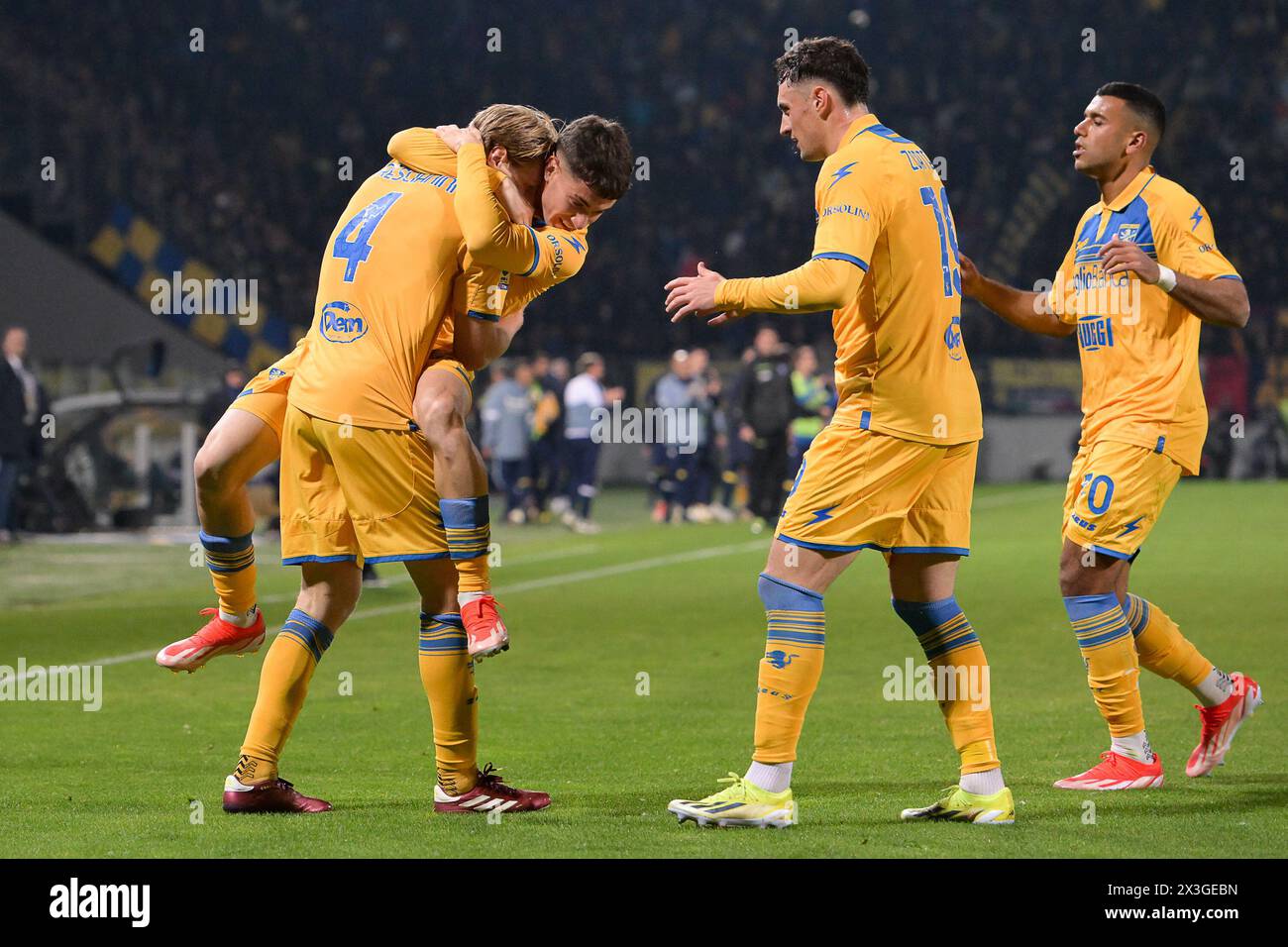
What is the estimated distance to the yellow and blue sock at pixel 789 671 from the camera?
5.01 m

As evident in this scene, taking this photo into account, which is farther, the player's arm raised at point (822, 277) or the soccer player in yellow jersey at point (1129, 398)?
the soccer player in yellow jersey at point (1129, 398)

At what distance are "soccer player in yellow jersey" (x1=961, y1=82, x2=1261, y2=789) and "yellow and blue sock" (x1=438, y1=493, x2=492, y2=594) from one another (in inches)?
72.2

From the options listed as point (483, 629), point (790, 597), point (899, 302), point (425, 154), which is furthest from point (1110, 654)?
point (425, 154)

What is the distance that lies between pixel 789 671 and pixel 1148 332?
1929mm

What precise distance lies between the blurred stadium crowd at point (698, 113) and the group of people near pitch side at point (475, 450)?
23463mm

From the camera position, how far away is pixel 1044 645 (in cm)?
983

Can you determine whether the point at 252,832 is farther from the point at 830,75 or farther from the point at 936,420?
the point at 830,75

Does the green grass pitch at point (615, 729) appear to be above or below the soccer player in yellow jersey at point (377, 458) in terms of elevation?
below

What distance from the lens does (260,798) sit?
518cm

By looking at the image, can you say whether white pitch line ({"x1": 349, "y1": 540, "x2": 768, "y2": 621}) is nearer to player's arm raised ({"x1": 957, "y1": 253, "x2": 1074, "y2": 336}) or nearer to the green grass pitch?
the green grass pitch

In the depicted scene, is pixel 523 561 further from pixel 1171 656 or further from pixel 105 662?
pixel 1171 656

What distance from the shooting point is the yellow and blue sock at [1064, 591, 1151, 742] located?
5.87 meters

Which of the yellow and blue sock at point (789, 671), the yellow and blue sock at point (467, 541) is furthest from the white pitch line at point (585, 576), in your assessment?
the yellow and blue sock at point (789, 671)

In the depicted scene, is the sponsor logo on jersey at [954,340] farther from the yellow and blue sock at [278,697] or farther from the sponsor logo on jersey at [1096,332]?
the yellow and blue sock at [278,697]
